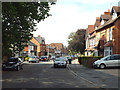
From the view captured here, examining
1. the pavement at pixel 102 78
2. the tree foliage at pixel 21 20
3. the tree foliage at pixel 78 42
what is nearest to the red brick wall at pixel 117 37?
the pavement at pixel 102 78

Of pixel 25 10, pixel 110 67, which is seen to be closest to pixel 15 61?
pixel 25 10

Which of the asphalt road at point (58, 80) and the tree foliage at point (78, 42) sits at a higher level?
the tree foliage at point (78, 42)

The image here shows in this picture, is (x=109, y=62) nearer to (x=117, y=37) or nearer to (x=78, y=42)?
(x=117, y=37)

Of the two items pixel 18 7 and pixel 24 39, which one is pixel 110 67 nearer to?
pixel 24 39

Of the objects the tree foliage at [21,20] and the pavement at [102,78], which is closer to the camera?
the pavement at [102,78]

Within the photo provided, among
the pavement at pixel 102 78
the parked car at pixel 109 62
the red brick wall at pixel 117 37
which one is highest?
the red brick wall at pixel 117 37

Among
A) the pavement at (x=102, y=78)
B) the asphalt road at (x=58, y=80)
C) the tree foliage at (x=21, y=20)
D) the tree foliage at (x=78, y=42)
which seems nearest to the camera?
the asphalt road at (x=58, y=80)

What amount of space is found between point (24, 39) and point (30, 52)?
174ft

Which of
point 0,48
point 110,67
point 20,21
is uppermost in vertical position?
point 20,21

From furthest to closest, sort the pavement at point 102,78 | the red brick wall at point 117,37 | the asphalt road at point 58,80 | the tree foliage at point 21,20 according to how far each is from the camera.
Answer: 1. the red brick wall at point 117,37
2. the tree foliage at point 21,20
3. the pavement at point 102,78
4. the asphalt road at point 58,80

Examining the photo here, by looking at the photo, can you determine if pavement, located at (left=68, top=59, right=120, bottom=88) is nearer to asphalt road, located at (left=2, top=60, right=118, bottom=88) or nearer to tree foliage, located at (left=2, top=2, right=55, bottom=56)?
asphalt road, located at (left=2, top=60, right=118, bottom=88)

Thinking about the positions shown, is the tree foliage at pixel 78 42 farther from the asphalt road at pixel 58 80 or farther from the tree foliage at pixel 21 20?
the asphalt road at pixel 58 80

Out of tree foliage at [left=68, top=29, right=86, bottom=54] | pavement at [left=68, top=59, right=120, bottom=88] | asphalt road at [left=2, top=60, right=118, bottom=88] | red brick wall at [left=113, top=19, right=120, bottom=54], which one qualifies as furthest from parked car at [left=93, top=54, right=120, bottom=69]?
tree foliage at [left=68, top=29, right=86, bottom=54]

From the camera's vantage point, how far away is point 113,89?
9.11 metres
